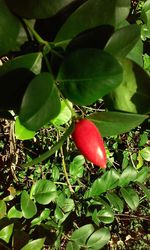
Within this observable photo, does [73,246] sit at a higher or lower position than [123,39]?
lower

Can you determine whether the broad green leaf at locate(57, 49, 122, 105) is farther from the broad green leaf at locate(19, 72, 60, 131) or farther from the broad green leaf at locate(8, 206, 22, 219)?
the broad green leaf at locate(8, 206, 22, 219)

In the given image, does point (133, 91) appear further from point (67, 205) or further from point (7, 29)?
point (67, 205)

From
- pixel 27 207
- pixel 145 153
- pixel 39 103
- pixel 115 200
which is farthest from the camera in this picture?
pixel 145 153

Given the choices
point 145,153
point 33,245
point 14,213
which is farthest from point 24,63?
point 145,153

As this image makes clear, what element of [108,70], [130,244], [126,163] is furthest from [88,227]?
[130,244]

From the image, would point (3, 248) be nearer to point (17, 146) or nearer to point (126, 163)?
point (17, 146)

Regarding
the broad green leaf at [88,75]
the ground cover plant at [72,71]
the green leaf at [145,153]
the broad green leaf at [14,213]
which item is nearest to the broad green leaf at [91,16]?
the ground cover plant at [72,71]
